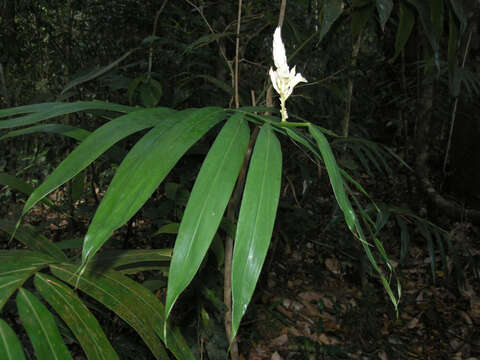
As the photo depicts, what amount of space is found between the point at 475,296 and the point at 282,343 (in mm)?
969

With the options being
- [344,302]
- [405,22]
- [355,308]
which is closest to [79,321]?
[405,22]

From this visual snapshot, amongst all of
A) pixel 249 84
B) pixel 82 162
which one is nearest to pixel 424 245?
pixel 249 84

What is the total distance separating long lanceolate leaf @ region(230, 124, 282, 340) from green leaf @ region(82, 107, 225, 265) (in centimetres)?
8

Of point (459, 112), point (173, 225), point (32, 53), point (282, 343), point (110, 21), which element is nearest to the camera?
point (173, 225)

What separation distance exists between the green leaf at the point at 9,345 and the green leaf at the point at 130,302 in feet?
0.40

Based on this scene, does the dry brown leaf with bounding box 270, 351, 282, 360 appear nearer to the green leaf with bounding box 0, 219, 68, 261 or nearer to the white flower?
the green leaf with bounding box 0, 219, 68, 261

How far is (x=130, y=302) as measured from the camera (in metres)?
0.55

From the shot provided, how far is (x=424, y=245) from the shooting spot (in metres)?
2.09

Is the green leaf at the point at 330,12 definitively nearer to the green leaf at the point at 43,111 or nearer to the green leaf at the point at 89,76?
the green leaf at the point at 43,111

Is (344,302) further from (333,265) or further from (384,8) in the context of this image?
(384,8)

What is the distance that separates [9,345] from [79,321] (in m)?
0.09

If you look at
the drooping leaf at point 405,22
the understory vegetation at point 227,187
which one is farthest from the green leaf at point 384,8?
the drooping leaf at point 405,22

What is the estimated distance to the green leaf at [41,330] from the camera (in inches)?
16.2

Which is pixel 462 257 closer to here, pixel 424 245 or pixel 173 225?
pixel 424 245
